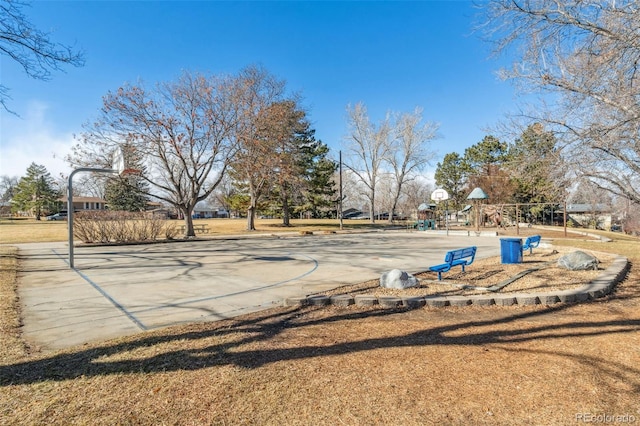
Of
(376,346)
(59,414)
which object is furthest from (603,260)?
(59,414)

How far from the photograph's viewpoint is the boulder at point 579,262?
7.70 m

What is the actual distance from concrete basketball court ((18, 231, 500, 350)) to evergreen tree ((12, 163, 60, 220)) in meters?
59.3

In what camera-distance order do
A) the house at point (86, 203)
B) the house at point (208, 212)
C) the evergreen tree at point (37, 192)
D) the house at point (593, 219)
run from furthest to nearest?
the house at point (208, 212) → the house at point (86, 203) → the evergreen tree at point (37, 192) → the house at point (593, 219)

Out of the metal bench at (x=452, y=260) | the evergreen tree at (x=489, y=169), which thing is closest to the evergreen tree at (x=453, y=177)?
the evergreen tree at (x=489, y=169)

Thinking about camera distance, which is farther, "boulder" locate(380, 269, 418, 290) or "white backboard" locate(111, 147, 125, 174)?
"white backboard" locate(111, 147, 125, 174)

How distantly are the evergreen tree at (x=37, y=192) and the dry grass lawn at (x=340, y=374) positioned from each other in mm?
68954

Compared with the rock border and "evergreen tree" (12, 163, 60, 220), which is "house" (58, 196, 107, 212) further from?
the rock border

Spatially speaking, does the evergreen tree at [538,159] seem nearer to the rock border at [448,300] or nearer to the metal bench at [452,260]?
the metal bench at [452,260]

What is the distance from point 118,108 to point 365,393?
20857 mm

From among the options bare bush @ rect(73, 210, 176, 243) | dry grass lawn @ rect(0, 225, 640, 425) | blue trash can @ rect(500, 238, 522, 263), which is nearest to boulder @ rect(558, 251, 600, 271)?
blue trash can @ rect(500, 238, 522, 263)

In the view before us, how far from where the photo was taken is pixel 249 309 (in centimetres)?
532

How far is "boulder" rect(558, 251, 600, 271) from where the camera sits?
7695 millimetres

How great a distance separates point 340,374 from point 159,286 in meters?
5.45

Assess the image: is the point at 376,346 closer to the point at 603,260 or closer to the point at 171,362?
the point at 171,362
